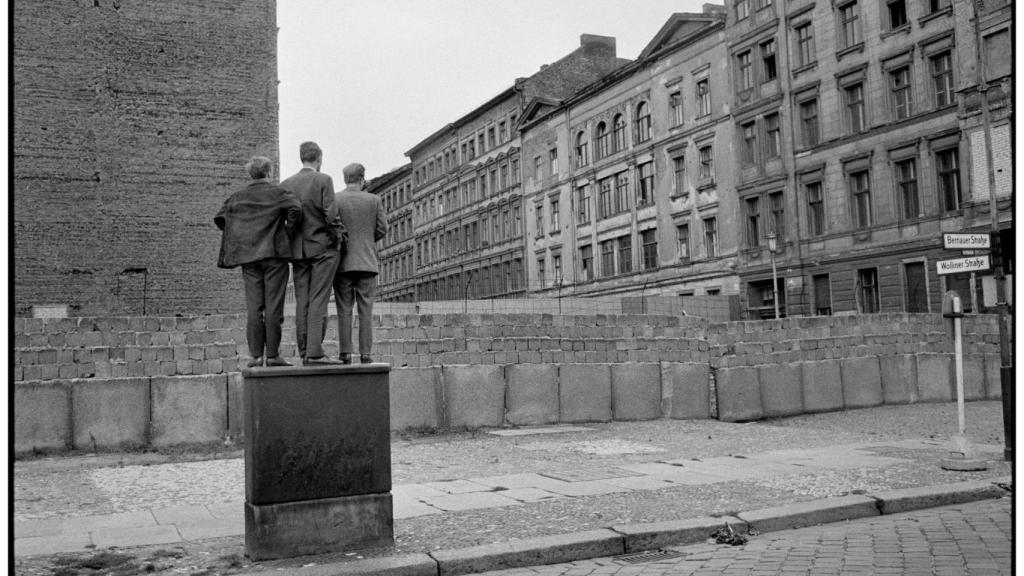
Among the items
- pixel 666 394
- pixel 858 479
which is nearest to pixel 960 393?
pixel 858 479

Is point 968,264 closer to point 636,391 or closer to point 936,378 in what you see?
point 636,391

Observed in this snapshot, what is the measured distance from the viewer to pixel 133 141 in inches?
1033

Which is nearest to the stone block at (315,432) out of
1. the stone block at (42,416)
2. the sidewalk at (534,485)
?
the sidewalk at (534,485)

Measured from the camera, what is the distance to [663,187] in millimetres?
48219

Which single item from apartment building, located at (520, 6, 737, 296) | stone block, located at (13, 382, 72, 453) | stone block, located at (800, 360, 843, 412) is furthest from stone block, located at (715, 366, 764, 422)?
apartment building, located at (520, 6, 737, 296)

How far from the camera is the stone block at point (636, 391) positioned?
17.8m

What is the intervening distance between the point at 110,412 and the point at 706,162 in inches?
1404

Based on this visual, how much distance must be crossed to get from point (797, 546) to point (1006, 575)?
5.30ft

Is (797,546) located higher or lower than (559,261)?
lower

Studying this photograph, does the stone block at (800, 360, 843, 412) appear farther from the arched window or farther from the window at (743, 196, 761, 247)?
the arched window

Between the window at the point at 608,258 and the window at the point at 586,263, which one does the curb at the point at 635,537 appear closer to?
the window at the point at 608,258

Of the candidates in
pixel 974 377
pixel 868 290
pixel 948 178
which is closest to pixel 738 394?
pixel 974 377

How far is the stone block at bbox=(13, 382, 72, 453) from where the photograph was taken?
1378 cm

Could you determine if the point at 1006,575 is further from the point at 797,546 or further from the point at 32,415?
the point at 32,415
